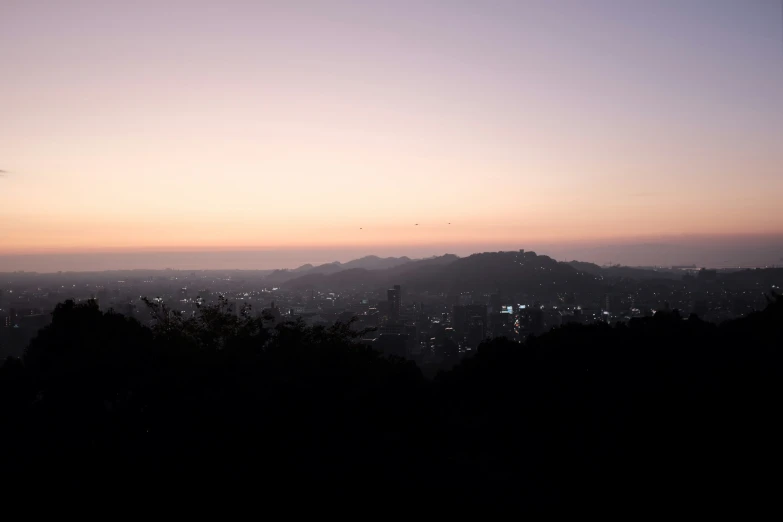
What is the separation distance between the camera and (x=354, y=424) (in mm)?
10617

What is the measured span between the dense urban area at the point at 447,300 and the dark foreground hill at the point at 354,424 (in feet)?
12.5

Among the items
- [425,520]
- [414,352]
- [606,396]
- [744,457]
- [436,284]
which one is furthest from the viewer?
[436,284]

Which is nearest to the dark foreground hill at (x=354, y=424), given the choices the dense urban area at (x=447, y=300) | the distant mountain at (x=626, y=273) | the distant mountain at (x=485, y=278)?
the dense urban area at (x=447, y=300)

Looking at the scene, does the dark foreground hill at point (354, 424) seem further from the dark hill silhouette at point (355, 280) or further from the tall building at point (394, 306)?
the dark hill silhouette at point (355, 280)

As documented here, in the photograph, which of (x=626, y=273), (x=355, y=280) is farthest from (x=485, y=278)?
(x=626, y=273)

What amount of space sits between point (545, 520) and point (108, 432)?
8.86 meters

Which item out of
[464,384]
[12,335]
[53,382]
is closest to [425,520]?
[53,382]

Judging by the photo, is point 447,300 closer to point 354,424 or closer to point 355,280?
point 355,280

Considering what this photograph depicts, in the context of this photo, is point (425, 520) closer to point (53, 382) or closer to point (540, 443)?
point (540, 443)

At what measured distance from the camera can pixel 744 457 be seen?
1134cm

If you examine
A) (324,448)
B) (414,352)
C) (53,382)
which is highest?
(53,382)

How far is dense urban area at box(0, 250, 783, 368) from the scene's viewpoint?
53.5 m

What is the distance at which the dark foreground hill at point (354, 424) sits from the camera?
9000mm

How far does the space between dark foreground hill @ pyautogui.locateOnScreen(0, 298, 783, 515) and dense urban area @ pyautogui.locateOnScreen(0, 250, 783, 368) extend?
12.5 feet
